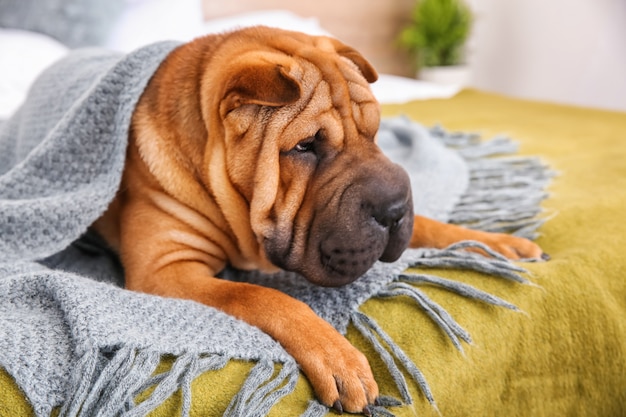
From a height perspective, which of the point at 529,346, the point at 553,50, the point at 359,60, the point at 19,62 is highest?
the point at 359,60

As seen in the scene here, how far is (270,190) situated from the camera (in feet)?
3.28

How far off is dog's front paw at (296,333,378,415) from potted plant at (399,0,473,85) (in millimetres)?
3433

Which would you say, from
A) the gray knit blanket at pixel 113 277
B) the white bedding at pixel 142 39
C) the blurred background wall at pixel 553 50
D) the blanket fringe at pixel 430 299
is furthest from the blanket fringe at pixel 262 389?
the blurred background wall at pixel 553 50

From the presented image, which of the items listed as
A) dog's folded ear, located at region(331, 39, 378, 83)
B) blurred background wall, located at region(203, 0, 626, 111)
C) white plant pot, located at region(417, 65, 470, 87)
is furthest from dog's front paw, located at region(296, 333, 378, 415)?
white plant pot, located at region(417, 65, 470, 87)

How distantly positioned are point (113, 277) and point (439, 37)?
333 cm

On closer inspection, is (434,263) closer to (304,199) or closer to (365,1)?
(304,199)

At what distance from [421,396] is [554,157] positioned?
1140mm

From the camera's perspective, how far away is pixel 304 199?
993 millimetres

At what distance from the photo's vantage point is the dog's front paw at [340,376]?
0.78 metres

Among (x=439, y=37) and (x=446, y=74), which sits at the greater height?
(x=439, y=37)

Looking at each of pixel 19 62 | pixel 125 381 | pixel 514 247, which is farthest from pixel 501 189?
pixel 19 62

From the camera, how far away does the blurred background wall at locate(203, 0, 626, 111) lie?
11.2 ft

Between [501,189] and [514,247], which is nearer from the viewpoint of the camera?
[514,247]

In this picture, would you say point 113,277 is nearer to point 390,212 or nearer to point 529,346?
point 390,212
